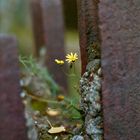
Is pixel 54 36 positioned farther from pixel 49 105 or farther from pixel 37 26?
pixel 49 105

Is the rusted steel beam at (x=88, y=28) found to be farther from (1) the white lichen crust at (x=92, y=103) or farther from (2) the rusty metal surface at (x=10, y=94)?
(2) the rusty metal surface at (x=10, y=94)

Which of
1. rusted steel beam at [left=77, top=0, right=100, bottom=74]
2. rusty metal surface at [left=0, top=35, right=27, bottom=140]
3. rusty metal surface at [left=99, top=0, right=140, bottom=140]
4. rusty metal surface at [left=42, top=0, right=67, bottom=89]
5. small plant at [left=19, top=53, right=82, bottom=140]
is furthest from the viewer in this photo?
rusty metal surface at [left=42, top=0, right=67, bottom=89]

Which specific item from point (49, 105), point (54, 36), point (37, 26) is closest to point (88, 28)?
point (49, 105)

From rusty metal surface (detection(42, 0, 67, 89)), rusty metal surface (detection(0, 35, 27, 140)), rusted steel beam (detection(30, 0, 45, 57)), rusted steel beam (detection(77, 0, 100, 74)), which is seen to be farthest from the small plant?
rusted steel beam (detection(30, 0, 45, 57))

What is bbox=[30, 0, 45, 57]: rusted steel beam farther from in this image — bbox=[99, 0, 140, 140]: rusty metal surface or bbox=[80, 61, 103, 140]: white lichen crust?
bbox=[99, 0, 140, 140]: rusty metal surface

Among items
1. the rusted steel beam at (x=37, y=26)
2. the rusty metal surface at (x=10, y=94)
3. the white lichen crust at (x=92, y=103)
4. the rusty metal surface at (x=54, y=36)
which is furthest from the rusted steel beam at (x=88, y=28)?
the rusted steel beam at (x=37, y=26)

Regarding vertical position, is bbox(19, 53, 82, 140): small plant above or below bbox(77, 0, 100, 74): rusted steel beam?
below
